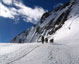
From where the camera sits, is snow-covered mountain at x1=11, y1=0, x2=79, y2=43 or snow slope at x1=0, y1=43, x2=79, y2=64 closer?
snow slope at x1=0, y1=43, x2=79, y2=64

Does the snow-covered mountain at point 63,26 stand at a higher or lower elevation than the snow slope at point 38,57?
higher

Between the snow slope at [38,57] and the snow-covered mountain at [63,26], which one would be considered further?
the snow-covered mountain at [63,26]

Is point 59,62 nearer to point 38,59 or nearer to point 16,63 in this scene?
point 38,59

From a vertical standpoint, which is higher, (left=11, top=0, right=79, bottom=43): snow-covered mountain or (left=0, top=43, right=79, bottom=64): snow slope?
(left=11, top=0, right=79, bottom=43): snow-covered mountain

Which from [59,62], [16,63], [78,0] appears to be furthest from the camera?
[78,0]

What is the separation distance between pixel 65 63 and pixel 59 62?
59 centimetres

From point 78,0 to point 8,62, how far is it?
104183 mm

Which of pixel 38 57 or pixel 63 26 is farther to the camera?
pixel 63 26

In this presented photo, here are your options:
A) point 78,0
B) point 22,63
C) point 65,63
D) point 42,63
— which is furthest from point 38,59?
point 78,0

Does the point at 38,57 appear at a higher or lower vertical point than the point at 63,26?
lower

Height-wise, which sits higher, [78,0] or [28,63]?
[78,0]

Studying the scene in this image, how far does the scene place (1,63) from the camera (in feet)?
36.2

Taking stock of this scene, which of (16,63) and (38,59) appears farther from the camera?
(38,59)

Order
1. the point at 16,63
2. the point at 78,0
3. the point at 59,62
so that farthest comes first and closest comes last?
the point at 78,0
the point at 59,62
the point at 16,63
